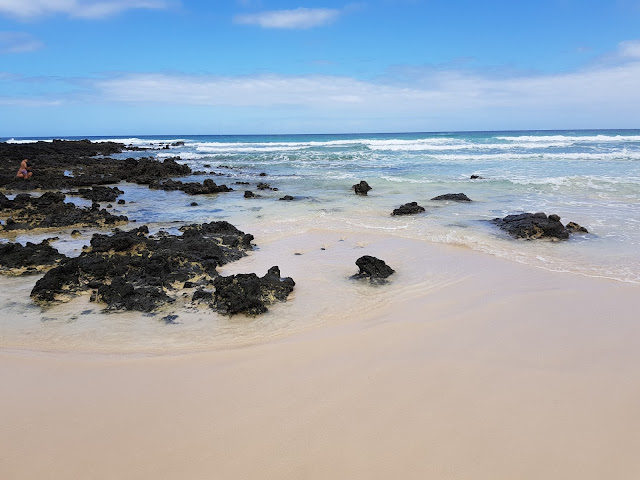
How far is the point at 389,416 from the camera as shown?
9.66 feet

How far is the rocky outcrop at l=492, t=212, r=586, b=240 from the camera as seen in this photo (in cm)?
815

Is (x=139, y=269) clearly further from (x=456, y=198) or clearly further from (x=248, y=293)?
(x=456, y=198)

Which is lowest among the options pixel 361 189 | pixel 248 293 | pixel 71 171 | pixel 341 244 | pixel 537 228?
pixel 341 244

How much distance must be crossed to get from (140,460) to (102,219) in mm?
9385

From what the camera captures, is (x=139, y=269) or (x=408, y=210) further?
(x=408, y=210)

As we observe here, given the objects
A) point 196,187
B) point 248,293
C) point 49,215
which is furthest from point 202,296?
point 196,187

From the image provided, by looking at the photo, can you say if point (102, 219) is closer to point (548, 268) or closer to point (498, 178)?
point (548, 268)

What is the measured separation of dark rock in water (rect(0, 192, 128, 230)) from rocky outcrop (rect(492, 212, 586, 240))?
9101 millimetres

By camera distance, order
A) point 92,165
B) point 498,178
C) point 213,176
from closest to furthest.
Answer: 1. point 498,178
2. point 213,176
3. point 92,165

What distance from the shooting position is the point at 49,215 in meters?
10.9

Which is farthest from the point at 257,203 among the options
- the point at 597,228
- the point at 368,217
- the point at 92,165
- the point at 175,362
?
the point at 92,165

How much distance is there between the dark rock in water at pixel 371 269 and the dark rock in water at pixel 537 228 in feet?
12.2

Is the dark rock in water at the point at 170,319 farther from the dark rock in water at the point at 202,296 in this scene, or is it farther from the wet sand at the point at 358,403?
the wet sand at the point at 358,403

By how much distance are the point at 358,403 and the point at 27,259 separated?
6130 mm
